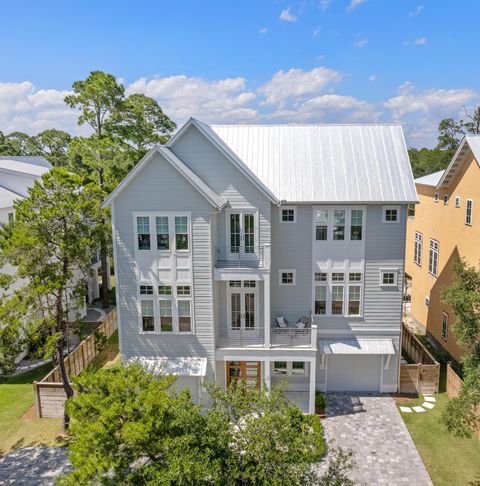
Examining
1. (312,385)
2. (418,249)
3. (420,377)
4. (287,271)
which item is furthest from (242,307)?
(418,249)

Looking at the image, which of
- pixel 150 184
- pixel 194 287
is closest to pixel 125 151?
pixel 150 184

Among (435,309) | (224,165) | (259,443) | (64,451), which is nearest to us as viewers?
(259,443)

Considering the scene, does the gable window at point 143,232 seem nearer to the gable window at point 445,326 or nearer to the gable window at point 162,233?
the gable window at point 162,233

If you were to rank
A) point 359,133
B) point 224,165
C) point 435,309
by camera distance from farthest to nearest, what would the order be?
point 435,309 < point 359,133 < point 224,165

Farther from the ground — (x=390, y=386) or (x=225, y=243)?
(x=225, y=243)

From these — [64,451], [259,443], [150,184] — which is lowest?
[64,451]

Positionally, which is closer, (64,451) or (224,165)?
(64,451)

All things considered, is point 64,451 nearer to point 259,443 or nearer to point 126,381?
point 126,381
